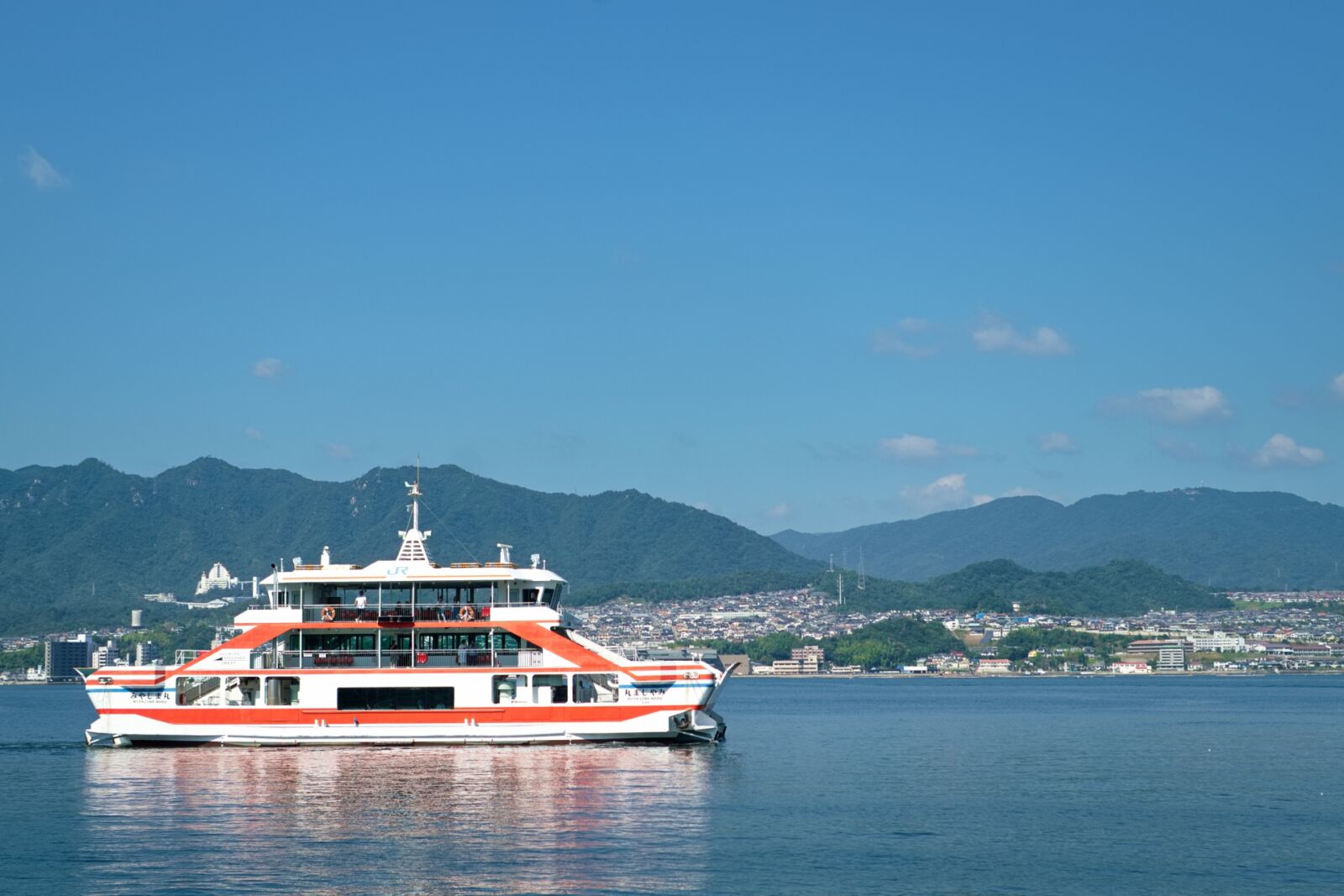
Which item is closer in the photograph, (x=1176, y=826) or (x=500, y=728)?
(x=1176, y=826)

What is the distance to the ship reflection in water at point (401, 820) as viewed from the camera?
1159 inches

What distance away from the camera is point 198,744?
51.0m

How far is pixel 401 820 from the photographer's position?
35.4 m

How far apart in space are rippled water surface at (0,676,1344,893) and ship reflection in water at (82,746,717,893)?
0.31ft

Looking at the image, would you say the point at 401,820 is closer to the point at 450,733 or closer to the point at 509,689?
the point at 450,733

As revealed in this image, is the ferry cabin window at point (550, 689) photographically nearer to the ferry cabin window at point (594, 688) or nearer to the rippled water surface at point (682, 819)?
the ferry cabin window at point (594, 688)

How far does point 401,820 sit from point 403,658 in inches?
644

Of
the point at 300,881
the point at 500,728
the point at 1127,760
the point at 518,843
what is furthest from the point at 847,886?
the point at 1127,760

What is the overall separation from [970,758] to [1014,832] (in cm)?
1855

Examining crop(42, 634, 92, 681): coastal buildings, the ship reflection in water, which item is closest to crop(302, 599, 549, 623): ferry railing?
the ship reflection in water

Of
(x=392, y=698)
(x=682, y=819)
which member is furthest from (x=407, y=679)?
(x=682, y=819)

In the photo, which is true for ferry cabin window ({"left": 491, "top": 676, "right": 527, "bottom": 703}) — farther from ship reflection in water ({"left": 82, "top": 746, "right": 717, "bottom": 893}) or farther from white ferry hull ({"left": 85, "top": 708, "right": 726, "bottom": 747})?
ship reflection in water ({"left": 82, "top": 746, "right": 717, "bottom": 893})

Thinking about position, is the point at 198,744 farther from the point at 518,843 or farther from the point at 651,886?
the point at 651,886

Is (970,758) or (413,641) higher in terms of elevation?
(413,641)
